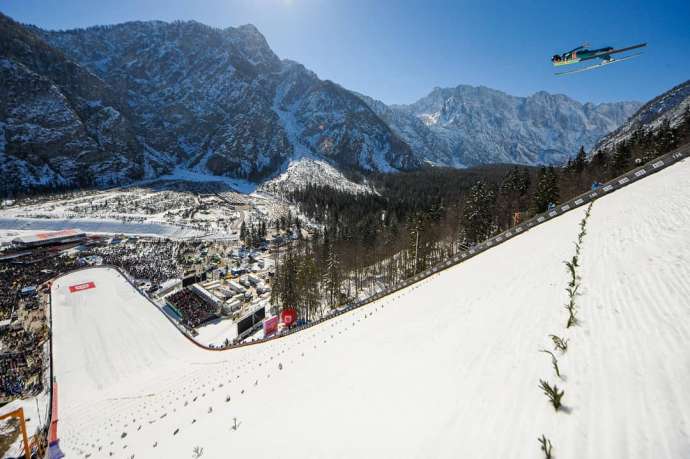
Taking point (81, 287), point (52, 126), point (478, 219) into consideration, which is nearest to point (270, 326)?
point (478, 219)

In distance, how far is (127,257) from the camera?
225 ft

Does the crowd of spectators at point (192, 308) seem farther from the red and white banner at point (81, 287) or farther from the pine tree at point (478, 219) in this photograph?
the pine tree at point (478, 219)

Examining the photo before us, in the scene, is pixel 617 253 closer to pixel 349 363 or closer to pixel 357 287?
pixel 349 363

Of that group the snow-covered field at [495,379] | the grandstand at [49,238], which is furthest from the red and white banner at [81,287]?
the grandstand at [49,238]

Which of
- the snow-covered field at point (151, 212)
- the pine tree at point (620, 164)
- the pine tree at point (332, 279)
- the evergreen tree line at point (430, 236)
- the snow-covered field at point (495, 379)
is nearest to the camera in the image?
the snow-covered field at point (495, 379)

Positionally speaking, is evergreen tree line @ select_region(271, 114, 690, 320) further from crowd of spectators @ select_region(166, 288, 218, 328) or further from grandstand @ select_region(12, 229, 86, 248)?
grandstand @ select_region(12, 229, 86, 248)

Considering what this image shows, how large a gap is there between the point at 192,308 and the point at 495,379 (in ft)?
149

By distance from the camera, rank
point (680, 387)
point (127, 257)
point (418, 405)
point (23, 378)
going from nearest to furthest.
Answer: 1. point (680, 387)
2. point (418, 405)
3. point (23, 378)
4. point (127, 257)

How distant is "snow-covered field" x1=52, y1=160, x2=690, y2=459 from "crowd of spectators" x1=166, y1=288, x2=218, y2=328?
69.4ft

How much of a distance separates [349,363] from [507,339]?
17.4ft

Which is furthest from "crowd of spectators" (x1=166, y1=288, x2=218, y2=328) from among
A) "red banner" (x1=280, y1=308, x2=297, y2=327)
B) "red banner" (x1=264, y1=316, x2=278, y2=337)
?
"red banner" (x1=280, y1=308, x2=297, y2=327)

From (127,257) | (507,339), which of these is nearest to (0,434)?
(507,339)

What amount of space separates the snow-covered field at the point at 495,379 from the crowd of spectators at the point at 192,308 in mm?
21155

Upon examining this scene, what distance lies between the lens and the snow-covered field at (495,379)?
3.75 meters
